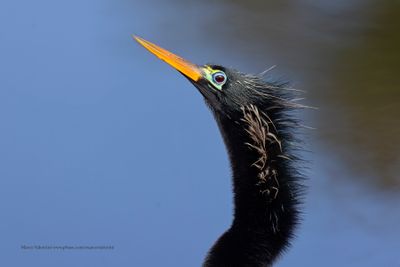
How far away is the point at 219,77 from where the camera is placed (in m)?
3.67

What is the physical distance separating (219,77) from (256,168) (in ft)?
0.87

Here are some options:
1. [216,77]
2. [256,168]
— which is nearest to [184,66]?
[216,77]

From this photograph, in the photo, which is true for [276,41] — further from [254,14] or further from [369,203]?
[369,203]

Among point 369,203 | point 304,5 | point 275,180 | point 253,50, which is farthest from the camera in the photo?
point 304,5

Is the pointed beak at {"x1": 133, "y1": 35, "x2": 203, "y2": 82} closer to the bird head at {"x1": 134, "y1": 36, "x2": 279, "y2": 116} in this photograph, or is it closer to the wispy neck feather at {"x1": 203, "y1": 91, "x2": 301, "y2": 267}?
the bird head at {"x1": 134, "y1": 36, "x2": 279, "y2": 116}

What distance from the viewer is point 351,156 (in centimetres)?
479

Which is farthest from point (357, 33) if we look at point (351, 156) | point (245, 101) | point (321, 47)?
point (245, 101)

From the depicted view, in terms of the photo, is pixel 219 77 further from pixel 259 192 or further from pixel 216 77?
pixel 259 192

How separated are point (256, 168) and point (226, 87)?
0.75ft

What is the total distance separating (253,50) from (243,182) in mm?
1377

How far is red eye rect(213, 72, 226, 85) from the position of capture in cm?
365

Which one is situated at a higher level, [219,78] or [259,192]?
[219,78]

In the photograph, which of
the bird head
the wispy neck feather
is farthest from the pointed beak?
the wispy neck feather

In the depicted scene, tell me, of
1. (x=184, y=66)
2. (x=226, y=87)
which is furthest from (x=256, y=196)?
(x=184, y=66)
